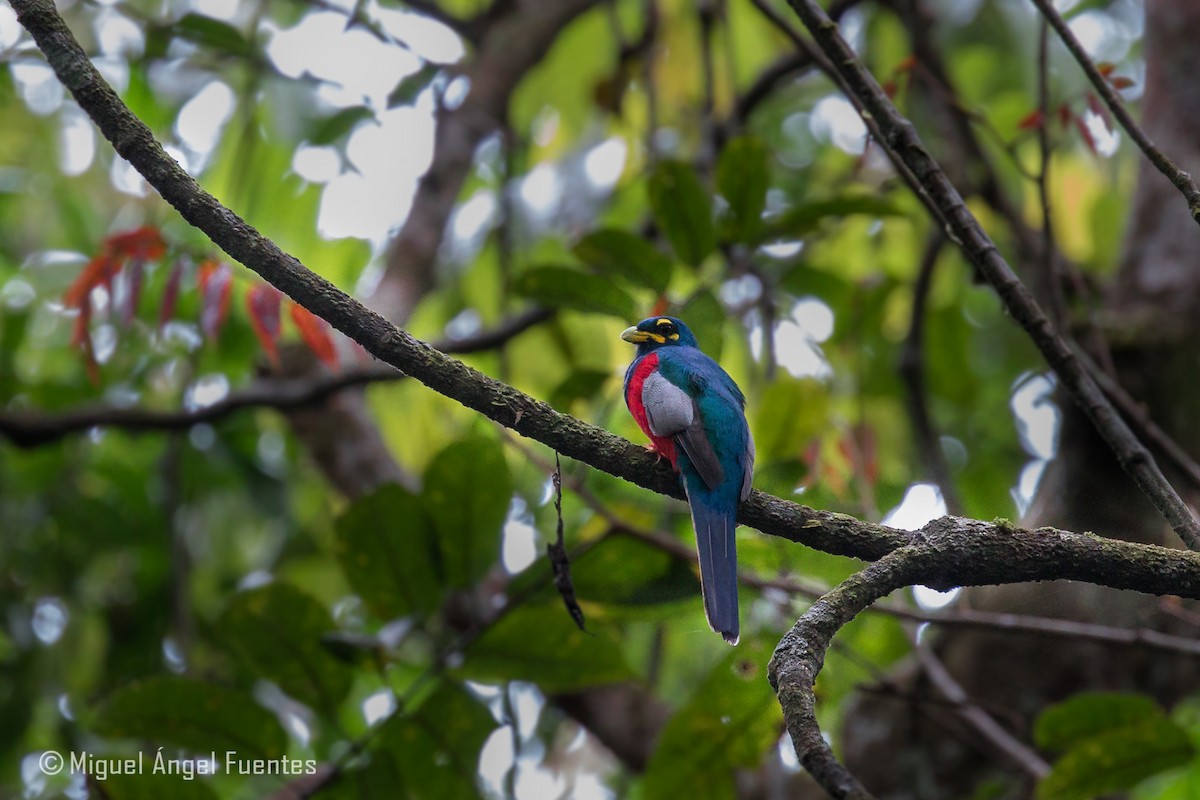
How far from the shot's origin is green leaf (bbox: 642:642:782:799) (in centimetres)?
369

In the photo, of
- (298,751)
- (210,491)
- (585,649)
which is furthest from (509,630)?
(210,491)

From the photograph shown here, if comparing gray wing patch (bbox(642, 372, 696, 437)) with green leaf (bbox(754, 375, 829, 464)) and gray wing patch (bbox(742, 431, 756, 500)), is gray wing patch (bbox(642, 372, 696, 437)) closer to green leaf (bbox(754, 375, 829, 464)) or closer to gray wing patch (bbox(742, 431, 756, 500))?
gray wing patch (bbox(742, 431, 756, 500))

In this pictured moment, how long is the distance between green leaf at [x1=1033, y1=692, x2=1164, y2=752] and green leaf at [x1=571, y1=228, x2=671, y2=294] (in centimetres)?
195

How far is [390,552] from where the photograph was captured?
3828 millimetres

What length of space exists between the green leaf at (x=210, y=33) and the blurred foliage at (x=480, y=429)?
12 mm

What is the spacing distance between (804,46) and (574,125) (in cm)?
331

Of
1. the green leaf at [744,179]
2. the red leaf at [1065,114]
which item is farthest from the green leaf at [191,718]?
the red leaf at [1065,114]

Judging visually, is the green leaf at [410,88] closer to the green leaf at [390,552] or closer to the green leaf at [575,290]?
the green leaf at [575,290]

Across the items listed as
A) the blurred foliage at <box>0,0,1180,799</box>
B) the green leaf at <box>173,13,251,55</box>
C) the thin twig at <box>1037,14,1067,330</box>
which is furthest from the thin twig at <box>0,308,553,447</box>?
the thin twig at <box>1037,14,1067,330</box>

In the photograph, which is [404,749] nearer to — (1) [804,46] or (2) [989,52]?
(1) [804,46]

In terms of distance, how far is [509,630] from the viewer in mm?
3693

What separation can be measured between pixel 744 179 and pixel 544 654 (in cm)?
189

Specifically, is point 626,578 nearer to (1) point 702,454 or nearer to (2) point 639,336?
(1) point 702,454

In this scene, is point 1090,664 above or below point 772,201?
below
